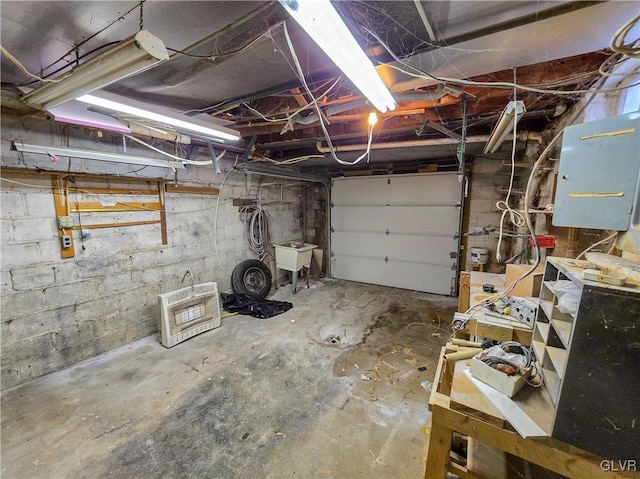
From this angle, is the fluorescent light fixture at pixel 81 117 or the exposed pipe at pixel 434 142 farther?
the exposed pipe at pixel 434 142

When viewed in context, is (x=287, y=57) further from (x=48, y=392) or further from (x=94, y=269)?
(x=48, y=392)

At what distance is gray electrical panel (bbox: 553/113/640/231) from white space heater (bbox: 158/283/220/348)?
136 inches

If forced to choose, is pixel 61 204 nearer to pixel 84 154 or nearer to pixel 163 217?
pixel 84 154

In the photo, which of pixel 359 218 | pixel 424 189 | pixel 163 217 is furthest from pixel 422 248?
pixel 163 217

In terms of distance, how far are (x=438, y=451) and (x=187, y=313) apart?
2.91 metres

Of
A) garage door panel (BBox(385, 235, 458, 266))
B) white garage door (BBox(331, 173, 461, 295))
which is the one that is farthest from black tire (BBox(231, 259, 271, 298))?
garage door panel (BBox(385, 235, 458, 266))

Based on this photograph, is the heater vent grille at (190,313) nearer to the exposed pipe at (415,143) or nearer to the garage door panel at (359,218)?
the exposed pipe at (415,143)

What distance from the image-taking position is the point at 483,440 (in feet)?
3.42

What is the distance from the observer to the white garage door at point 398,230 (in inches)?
174

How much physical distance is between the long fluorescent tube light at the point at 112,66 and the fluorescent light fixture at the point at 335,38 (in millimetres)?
611

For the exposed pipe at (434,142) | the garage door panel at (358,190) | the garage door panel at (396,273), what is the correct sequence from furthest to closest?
the garage door panel at (358,190) → the garage door panel at (396,273) → the exposed pipe at (434,142)

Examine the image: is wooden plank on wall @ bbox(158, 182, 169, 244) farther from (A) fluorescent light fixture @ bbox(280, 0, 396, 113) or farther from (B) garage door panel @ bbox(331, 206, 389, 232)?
(B) garage door panel @ bbox(331, 206, 389, 232)

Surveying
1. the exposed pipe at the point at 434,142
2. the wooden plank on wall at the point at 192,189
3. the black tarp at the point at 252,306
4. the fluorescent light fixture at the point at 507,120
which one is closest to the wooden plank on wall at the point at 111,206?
the wooden plank on wall at the point at 192,189

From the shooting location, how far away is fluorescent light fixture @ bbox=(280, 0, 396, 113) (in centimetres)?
78
